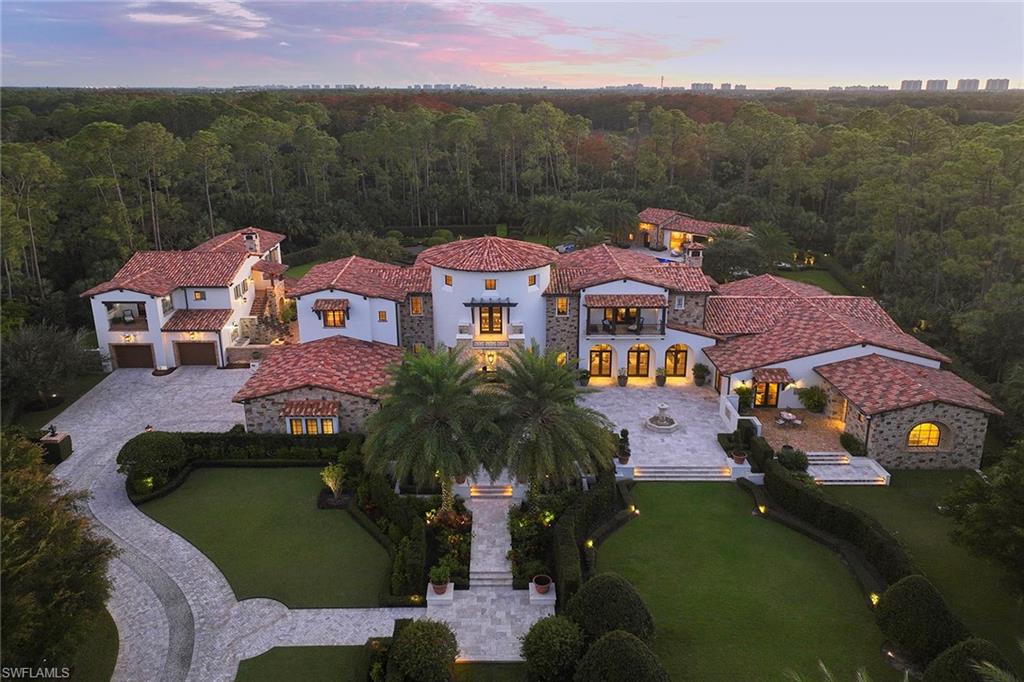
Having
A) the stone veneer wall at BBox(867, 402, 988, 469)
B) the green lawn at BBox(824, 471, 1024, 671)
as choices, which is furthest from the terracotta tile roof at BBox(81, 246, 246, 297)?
the stone veneer wall at BBox(867, 402, 988, 469)

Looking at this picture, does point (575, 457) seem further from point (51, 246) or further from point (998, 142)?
point (51, 246)

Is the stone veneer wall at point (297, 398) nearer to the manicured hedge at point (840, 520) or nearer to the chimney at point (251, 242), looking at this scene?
the manicured hedge at point (840, 520)

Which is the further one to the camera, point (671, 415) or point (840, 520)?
point (671, 415)

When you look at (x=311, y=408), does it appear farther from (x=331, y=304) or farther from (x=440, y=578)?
(x=440, y=578)

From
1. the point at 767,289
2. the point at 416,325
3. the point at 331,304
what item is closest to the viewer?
the point at 331,304

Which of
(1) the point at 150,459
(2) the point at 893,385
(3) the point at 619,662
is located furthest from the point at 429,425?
(2) the point at 893,385

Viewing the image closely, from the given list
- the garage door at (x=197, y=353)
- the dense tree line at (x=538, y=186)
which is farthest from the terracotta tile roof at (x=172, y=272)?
the dense tree line at (x=538, y=186)
